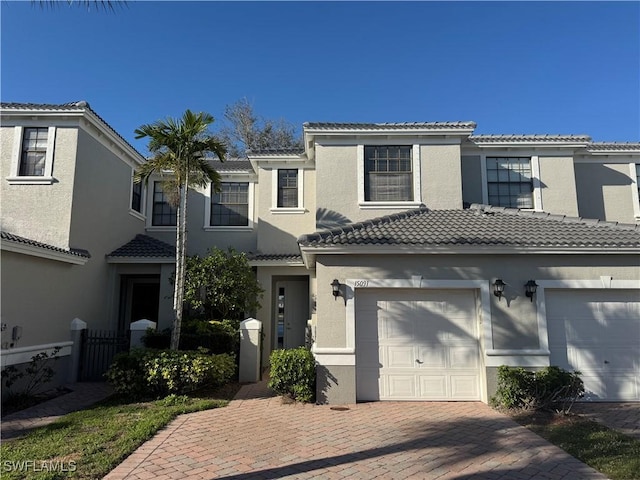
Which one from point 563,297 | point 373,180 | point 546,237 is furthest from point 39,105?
point 563,297

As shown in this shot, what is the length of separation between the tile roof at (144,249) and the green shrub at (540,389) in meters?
10.4

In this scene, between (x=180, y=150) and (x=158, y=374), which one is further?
(x=180, y=150)

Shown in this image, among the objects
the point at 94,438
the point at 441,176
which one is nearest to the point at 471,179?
the point at 441,176

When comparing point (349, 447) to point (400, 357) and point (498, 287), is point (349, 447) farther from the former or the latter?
point (498, 287)

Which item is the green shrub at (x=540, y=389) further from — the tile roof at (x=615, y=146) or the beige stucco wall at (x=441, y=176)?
the tile roof at (x=615, y=146)

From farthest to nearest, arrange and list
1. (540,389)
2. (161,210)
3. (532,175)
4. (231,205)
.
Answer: (161,210)
(231,205)
(532,175)
(540,389)

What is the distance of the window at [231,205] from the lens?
1666 cm

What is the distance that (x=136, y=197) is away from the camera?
53.4 feet

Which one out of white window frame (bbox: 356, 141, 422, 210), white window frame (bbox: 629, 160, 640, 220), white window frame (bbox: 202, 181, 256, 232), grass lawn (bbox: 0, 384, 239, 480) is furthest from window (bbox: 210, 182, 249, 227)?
white window frame (bbox: 629, 160, 640, 220)

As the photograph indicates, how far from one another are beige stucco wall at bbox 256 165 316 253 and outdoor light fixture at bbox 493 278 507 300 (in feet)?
23.3

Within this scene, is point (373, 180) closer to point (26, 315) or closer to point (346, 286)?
point (346, 286)

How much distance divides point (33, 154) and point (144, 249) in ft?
13.8

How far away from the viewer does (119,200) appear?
14727 mm

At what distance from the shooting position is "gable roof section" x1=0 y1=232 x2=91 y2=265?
927cm
